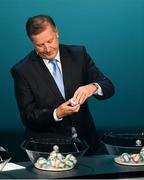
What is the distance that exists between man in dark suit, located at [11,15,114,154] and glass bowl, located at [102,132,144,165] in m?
0.51

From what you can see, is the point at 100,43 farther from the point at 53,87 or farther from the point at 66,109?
the point at 66,109

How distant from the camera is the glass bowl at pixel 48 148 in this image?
2.26m

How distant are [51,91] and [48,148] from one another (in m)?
0.88

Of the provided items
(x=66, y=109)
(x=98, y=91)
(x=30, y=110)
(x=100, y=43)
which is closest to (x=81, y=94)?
(x=66, y=109)

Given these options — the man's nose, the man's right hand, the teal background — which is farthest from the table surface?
the teal background

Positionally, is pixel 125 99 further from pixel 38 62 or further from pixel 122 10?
pixel 38 62

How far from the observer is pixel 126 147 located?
2.40 m

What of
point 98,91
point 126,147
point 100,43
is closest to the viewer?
point 126,147

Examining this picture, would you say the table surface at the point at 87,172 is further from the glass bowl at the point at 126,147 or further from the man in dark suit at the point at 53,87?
the man in dark suit at the point at 53,87

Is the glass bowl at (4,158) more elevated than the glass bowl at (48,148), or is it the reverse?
the glass bowl at (4,158)

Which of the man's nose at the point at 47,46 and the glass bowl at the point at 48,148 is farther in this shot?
the man's nose at the point at 47,46

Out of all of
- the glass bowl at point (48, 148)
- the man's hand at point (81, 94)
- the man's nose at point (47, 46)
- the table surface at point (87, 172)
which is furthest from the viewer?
the man's nose at point (47, 46)

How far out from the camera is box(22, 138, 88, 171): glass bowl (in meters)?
2.26

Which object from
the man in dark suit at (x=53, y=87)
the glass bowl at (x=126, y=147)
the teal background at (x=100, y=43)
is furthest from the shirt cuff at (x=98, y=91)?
the teal background at (x=100, y=43)
